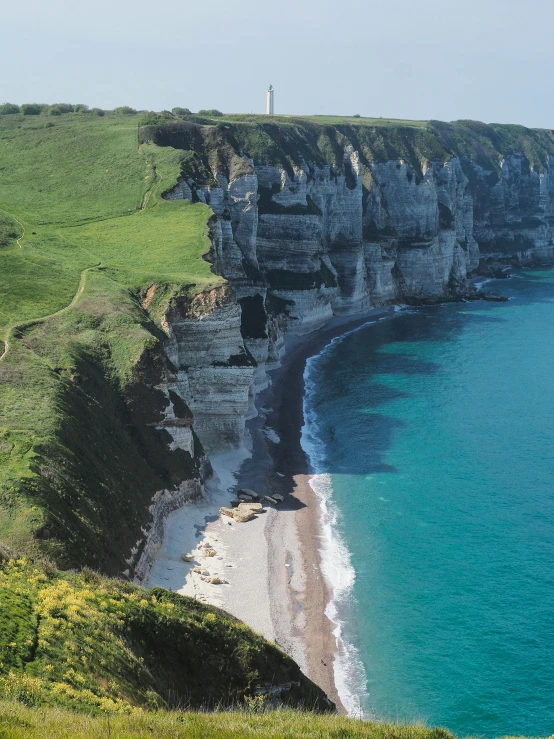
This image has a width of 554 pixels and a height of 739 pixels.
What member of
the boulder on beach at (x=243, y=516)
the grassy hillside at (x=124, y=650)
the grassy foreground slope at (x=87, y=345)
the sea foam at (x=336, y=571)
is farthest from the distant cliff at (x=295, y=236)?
the grassy hillside at (x=124, y=650)

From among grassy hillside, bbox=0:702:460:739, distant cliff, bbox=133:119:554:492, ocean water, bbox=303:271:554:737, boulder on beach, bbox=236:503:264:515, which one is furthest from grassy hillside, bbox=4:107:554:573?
grassy hillside, bbox=0:702:460:739

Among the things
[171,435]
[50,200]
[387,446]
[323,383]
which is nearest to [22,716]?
[171,435]

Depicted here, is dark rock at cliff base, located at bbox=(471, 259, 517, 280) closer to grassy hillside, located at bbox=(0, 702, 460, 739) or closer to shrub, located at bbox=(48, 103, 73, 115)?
shrub, located at bbox=(48, 103, 73, 115)

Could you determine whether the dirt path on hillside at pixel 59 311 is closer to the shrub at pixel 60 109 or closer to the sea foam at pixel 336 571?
the sea foam at pixel 336 571

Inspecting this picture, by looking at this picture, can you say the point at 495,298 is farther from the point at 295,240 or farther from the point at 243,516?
the point at 243,516

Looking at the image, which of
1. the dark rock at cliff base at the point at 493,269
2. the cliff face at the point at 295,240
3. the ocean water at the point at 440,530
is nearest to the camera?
the ocean water at the point at 440,530

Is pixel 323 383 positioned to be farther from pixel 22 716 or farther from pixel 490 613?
pixel 22 716
